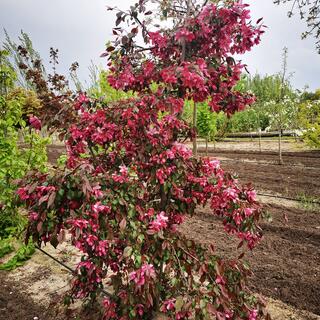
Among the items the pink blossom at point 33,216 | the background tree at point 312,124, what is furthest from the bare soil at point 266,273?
the background tree at point 312,124

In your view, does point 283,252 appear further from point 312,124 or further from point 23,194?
point 312,124

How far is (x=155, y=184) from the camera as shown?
6.50 ft

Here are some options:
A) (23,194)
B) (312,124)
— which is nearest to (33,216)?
(23,194)

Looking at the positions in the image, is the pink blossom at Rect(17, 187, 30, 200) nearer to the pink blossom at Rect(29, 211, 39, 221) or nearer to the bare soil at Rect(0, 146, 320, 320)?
the pink blossom at Rect(29, 211, 39, 221)

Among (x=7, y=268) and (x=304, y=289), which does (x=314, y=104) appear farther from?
(x=7, y=268)

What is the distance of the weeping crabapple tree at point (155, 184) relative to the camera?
1.50 metres

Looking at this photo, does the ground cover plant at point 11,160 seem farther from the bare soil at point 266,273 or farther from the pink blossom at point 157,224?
the pink blossom at point 157,224

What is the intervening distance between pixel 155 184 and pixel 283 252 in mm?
2867

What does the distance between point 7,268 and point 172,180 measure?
9.87 feet

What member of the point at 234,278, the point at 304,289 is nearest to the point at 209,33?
the point at 234,278

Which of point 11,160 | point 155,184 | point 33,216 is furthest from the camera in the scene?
point 11,160

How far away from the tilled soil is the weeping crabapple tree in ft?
3.85

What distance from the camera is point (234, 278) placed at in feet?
6.79

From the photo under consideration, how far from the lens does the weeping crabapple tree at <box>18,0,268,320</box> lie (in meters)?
1.50
